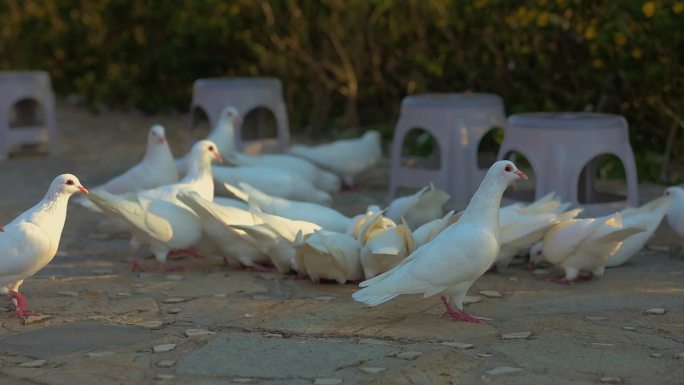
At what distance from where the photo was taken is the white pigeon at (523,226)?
16.2 ft

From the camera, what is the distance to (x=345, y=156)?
742 centimetres

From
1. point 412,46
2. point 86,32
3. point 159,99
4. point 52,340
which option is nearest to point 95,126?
point 159,99

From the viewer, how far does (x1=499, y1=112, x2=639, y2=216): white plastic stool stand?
226 inches

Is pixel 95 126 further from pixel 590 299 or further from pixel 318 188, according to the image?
pixel 590 299

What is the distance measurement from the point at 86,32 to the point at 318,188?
5.63 metres

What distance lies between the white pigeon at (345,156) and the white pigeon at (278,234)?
7.41 ft

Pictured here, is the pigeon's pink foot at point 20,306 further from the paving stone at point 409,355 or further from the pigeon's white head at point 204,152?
the pigeon's white head at point 204,152

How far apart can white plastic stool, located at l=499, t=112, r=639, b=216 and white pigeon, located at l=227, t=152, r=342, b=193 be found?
4.91 ft

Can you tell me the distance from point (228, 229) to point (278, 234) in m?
0.27

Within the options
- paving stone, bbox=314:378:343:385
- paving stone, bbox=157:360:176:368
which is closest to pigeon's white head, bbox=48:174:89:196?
paving stone, bbox=157:360:176:368

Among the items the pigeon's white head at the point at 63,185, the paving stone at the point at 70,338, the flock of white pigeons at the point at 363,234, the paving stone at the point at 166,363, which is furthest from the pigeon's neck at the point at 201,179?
the paving stone at the point at 166,363

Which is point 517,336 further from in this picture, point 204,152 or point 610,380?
point 204,152

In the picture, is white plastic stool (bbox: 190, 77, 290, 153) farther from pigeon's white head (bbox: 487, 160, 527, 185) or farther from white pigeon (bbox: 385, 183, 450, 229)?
pigeon's white head (bbox: 487, 160, 527, 185)

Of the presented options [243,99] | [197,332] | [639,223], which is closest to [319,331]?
[197,332]
